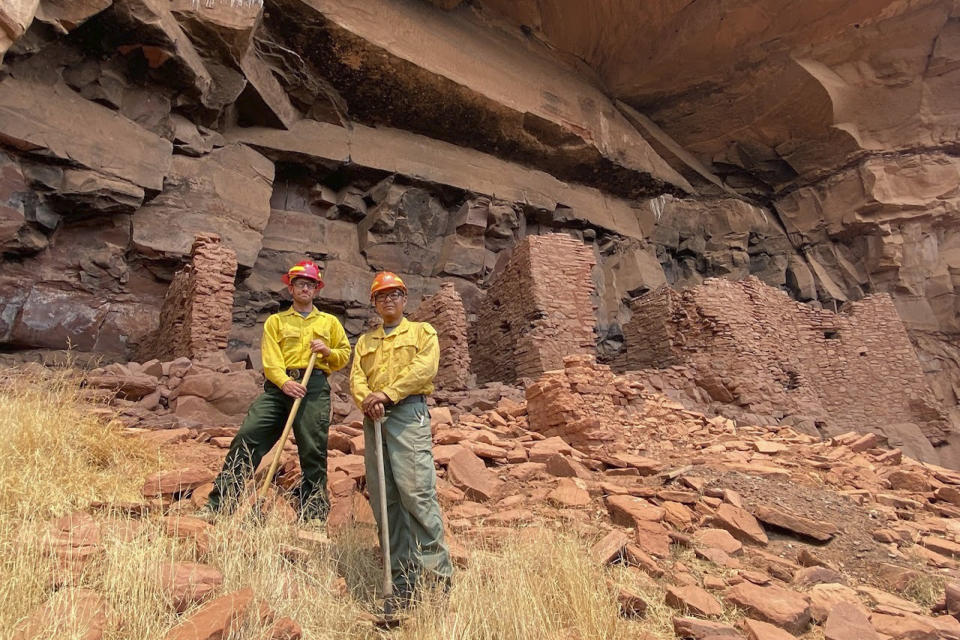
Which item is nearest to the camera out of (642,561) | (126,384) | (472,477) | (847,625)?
(847,625)

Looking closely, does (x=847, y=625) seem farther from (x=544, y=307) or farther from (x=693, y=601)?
(x=544, y=307)

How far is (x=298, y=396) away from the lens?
380 cm

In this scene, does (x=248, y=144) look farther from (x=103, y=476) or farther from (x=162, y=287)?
(x=103, y=476)

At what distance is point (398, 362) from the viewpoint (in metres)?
3.39

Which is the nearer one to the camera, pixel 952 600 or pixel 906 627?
pixel 906 627

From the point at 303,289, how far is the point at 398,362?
4.08 ft

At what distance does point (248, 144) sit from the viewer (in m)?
15.8

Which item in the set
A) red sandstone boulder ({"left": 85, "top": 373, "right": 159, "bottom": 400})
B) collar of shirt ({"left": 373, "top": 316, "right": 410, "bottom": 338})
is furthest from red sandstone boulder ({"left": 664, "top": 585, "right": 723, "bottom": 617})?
red sandstone boulder ({"left": 85, "top": 373, "right": 159, "bottom": 400})

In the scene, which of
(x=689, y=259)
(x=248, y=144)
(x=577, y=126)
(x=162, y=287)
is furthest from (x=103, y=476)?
(x=689, y=259)

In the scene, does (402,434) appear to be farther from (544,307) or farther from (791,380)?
(791,380)

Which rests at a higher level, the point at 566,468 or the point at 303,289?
the point at 303,289

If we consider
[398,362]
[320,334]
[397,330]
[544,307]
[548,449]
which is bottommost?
[548,449]

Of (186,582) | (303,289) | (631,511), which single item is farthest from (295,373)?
(631,511)

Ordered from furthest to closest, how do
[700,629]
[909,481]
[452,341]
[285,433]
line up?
[452,341] < [909,481] < [285,433] < [700,629]
